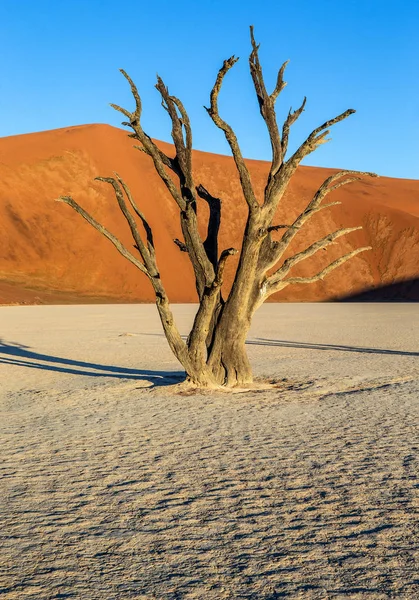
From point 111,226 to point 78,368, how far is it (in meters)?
52.8

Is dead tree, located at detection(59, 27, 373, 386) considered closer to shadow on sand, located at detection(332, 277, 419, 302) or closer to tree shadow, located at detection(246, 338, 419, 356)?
tree shadow, located at detection(246, 338, 419, 356)

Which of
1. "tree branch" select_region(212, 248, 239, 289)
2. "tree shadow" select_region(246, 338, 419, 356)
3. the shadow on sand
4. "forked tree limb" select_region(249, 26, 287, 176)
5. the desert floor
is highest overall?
"forked tree limb" select_region(249, 26, 287, 176)

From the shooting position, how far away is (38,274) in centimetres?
5981

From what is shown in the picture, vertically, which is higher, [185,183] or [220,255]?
[185,183]

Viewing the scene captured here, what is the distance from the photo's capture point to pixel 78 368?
13594 millimetres

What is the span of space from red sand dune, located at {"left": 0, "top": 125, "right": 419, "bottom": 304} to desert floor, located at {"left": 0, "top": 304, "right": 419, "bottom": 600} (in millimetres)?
44604

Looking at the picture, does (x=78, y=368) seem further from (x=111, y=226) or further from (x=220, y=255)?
(x=111, y=226)

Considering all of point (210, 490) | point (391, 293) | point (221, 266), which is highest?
point (391, 293)

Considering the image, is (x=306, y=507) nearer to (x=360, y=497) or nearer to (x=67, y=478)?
(x=360, y=497)

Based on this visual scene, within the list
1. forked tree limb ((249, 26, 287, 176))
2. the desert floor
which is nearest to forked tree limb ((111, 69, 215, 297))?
forked tree limb ((249, 26, 287, 176))

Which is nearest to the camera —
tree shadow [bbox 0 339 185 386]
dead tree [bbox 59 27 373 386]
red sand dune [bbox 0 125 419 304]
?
dead tree [bbox 59 27 373 386]

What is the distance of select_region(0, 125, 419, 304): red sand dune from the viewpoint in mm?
61000

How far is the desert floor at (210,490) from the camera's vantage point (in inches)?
140

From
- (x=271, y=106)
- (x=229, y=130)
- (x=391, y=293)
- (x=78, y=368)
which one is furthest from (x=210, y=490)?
(x=391, y=293)
